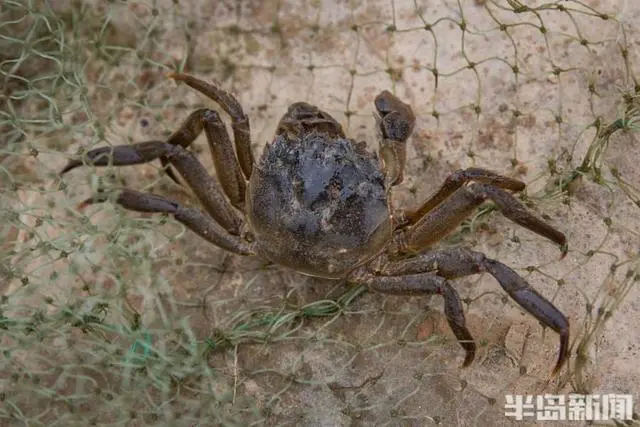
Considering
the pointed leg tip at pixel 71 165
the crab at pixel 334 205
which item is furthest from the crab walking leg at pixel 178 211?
the pointed leg tip at pixel 71 165

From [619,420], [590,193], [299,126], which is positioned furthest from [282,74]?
[619,420]

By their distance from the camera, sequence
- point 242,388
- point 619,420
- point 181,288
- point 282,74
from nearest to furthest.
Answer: point 619,420 < point 242,388 < point 181,288 < point 282,74

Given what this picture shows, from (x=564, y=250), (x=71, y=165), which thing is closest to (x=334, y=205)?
(x=564, y=250)

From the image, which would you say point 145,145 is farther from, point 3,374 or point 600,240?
point 600,240

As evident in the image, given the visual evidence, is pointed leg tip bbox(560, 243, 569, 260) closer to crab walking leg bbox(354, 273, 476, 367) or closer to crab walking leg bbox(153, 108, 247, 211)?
crab walking leg bbox(354, 273, 476, 367)

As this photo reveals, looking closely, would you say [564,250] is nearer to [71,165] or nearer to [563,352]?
[563,352]

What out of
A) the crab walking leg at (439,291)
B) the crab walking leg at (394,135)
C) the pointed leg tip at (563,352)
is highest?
the crab walking leg at (394,135)

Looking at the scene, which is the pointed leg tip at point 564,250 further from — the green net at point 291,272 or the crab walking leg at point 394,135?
the crab walking leg at point 394,135
